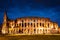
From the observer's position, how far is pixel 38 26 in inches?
4567

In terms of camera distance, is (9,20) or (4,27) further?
(9,20)

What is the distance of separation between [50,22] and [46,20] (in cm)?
329

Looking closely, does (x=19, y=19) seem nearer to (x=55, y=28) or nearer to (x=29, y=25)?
(x=29, y=25)

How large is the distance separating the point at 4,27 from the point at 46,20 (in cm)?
3115

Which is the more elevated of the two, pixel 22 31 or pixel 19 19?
pixel 19 19

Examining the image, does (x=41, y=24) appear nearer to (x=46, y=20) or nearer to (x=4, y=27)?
(x=46, y=20)

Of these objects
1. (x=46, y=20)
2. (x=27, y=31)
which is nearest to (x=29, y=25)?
(x=27, y=31)

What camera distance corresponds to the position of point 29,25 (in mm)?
116812

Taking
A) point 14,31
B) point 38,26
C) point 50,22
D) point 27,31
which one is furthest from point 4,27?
point 50,22

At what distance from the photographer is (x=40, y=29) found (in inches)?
4535

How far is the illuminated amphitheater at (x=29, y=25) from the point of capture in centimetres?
11341

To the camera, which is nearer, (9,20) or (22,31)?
(22,31)

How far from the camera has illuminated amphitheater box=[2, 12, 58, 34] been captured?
11341 centimetres

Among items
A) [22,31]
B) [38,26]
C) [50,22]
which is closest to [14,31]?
[22,31]
